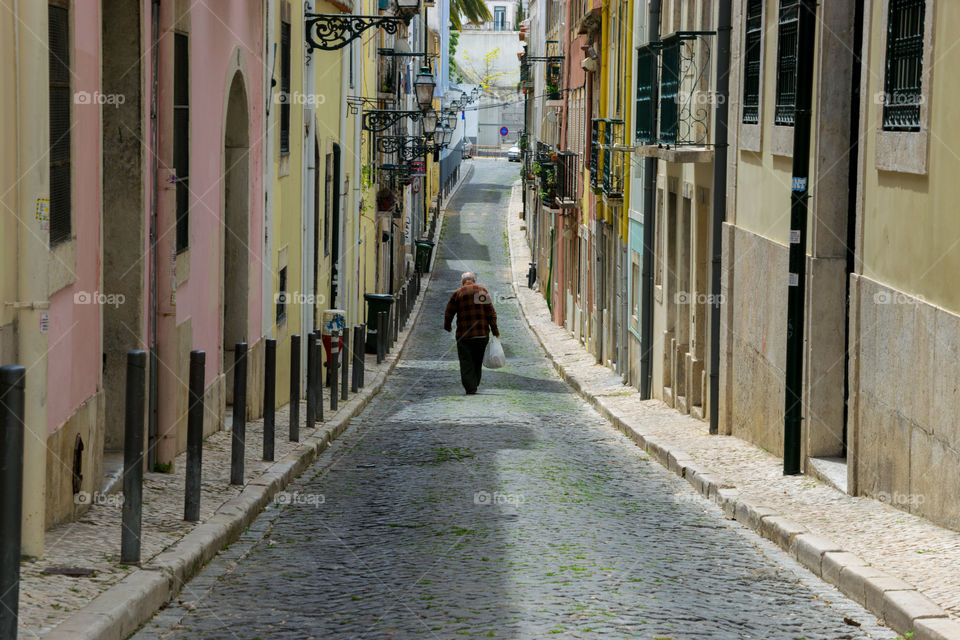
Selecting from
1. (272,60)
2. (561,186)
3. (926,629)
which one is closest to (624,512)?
(926,629)

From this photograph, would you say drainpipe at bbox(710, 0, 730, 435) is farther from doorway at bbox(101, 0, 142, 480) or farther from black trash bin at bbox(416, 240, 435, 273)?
black trash bin at bbox(416, 240, 435, 273)

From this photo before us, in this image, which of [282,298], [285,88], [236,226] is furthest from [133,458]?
[285,88]

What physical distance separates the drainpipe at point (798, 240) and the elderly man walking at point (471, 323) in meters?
8.53

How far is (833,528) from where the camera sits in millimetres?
8242

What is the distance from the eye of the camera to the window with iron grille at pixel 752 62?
1293cm

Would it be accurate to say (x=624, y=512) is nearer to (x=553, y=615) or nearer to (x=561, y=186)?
(x=553, y=615)

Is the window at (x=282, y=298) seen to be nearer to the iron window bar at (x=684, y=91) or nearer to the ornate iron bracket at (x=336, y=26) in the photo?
the ornate iron bracket at (x=336, y=26)

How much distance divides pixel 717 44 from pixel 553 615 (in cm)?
952

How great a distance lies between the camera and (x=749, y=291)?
13047 mm

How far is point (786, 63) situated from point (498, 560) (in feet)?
20.4

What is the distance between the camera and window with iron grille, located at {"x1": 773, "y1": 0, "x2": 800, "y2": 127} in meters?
11.5

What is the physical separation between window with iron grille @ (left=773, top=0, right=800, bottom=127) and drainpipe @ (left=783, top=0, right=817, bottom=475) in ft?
3.55

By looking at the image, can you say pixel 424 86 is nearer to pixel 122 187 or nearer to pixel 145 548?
pixel 122 187

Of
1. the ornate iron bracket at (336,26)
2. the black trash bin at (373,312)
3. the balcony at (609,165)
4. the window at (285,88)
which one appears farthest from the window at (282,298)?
the black trash bin at (373,312)
